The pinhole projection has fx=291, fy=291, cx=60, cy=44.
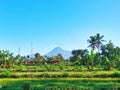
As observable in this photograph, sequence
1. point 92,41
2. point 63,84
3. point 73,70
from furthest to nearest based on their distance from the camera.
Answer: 1. point 92,41
2. point 73,70
3. point 63,84

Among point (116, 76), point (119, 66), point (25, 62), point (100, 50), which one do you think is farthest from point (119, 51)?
point (116, 76)

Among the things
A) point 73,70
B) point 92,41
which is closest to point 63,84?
point 73,70

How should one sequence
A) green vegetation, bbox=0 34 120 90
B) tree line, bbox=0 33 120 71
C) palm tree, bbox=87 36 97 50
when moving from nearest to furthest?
green vegetation, bbox=0 34 120 90
tree line, bbox=0 33 120 71
palm tree, bbox=87 36 97 50

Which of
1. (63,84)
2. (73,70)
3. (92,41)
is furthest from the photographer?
(92,41)

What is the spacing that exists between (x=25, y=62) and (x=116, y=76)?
172ft

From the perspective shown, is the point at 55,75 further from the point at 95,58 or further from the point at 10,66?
the point at 10,66

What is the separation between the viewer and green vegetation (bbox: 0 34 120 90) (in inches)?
1293

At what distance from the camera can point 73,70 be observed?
55969mm

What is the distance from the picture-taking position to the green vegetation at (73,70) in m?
32.8

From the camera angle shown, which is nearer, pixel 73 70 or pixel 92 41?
pixel 73 70

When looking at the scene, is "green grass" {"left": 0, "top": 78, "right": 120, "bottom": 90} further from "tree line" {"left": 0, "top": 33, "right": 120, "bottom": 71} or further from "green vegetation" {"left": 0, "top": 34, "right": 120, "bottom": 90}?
"tree line" {"left": 0, "top": 33, "right": 120, "bottom": 71}

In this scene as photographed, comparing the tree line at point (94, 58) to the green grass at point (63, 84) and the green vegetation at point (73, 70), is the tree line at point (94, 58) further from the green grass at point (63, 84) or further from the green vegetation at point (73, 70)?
the green grass at point (63, 84)

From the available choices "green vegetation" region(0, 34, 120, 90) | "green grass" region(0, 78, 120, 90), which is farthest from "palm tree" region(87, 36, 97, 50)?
"green grass" region(0, 78, 120, 90)

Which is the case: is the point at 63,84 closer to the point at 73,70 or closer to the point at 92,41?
the point at 73,70
